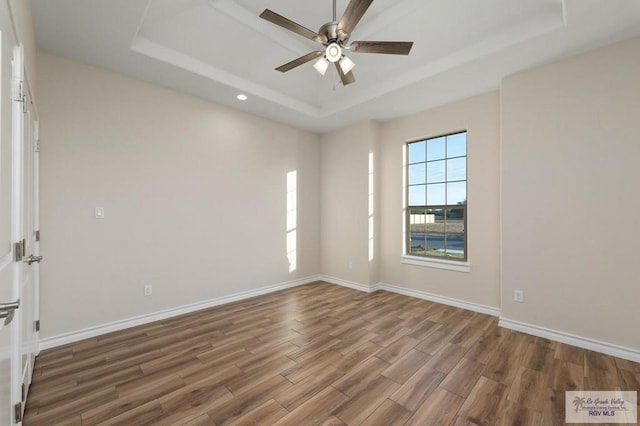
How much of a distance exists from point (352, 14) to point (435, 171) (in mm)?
2815

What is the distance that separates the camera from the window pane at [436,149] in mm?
4051

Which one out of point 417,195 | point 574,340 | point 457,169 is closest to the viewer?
point 574,340

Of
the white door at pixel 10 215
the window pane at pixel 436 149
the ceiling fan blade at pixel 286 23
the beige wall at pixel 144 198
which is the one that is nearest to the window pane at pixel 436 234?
the window pane at pixel 436 149

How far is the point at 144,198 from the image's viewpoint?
3.19m

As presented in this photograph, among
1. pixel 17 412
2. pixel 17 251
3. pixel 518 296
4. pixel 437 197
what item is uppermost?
pixel 437 197

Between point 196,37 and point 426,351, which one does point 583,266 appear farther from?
Answer: point 196,37

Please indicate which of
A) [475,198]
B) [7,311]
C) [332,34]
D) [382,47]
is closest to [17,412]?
[7,311]

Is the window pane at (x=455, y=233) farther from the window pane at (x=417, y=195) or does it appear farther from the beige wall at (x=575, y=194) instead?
the beige wall at (x=575, y=194)

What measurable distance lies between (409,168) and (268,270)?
113 inches

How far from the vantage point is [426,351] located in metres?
2.56

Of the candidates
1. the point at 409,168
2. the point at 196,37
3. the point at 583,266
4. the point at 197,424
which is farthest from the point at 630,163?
the point at 196,37

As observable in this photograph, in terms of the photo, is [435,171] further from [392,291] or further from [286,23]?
[286,23]

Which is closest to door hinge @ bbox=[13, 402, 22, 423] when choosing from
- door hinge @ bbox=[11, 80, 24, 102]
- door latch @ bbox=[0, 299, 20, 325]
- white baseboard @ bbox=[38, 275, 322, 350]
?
door latch @ bbox=[0, 299, 20, 325]

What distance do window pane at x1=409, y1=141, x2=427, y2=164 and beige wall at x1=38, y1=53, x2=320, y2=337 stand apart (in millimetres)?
2213
